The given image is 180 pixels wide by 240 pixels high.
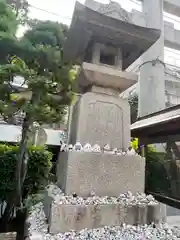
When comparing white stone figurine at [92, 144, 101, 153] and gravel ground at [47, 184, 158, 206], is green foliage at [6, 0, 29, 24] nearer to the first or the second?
white stone figurine at [92, 144, 101, 153]

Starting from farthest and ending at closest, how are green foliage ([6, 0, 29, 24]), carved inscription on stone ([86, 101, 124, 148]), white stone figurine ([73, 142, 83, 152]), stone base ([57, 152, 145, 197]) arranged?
green foliage ([6, 0, 29, 24])
carved inscription on stone ([86, 101, 124, 148])
white stone figurine ([73, 142, 83, 152])
stone base ([57, 152, 145, 197])

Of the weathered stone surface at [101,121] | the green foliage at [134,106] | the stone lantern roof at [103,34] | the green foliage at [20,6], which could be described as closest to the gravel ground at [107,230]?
the weathered stone surface at [101,121]

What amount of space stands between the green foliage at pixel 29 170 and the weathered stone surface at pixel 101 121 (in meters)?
2.89

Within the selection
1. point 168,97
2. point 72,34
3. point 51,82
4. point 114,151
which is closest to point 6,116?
point 51,82

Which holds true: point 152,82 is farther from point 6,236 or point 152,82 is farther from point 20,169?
point 6,236

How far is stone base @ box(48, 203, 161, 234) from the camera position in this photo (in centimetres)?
199

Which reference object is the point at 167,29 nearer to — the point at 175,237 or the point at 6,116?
the point at 6,116

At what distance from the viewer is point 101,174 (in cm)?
238

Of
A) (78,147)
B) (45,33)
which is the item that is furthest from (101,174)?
(45,33)

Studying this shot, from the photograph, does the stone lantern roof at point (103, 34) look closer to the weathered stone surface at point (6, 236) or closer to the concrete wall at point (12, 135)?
the weathered stone surface at point (6, 236)

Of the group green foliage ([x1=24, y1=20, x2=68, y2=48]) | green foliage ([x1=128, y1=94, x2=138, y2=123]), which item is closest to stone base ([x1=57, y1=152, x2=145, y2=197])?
green foliage ([x1=24, y1=20, x2=68, y2=48])

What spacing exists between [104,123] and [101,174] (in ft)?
Result: 2.35

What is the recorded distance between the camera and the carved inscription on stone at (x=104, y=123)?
263 centimetres

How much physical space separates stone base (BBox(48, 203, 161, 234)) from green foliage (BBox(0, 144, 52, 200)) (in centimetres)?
300
